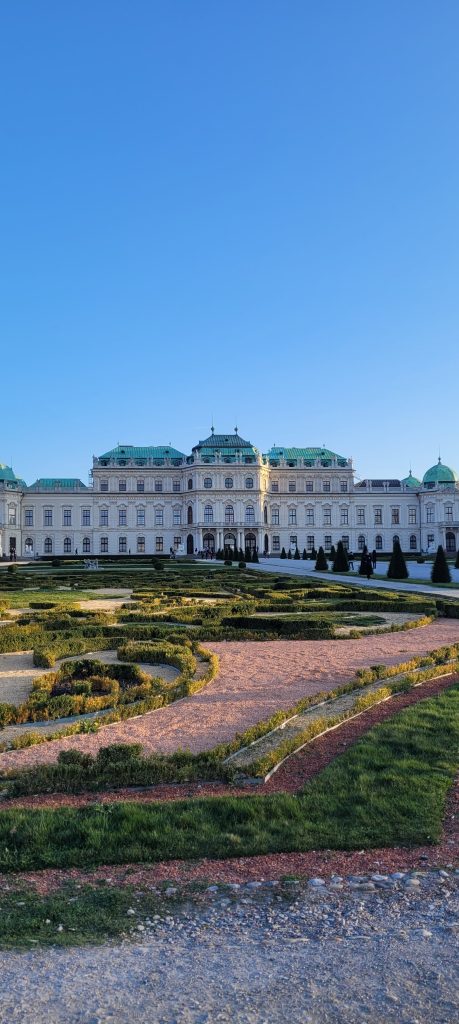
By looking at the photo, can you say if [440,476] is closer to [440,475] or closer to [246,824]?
[440,475]

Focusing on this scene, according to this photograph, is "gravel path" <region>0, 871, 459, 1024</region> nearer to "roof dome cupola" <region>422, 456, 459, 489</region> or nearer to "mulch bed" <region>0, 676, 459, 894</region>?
"mulch bed" <region>0, 676, 459, 894</region>

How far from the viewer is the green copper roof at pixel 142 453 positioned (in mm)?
89875

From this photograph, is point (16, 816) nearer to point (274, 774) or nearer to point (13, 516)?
point (274, 774)

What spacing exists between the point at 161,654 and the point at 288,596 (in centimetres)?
1066

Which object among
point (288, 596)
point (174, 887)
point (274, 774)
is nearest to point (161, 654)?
point (274, 774)

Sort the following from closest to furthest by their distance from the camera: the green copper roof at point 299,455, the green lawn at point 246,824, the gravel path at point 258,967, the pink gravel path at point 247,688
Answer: the gravel path at point 258,967, the green lawn at point 246,824, the pink gravel path at point 247,688, the green copper roof at point 299,455

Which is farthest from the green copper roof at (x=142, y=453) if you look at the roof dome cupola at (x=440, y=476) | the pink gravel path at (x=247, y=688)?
the pink gravel path at (x=247, y=688)

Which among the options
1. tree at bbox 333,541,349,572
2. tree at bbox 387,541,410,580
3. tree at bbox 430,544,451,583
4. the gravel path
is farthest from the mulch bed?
tree at bbox 333,541,349,572

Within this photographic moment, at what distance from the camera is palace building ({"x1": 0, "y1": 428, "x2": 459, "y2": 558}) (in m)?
85.6

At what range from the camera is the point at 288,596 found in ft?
70.3

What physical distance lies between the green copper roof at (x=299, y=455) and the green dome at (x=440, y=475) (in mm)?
10418

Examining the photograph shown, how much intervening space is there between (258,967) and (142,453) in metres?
89.2

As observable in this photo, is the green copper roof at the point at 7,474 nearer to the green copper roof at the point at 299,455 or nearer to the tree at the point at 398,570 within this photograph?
the green copper roof at the point at 299,455

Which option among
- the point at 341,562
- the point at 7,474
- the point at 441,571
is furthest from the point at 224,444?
the point at 441,571
